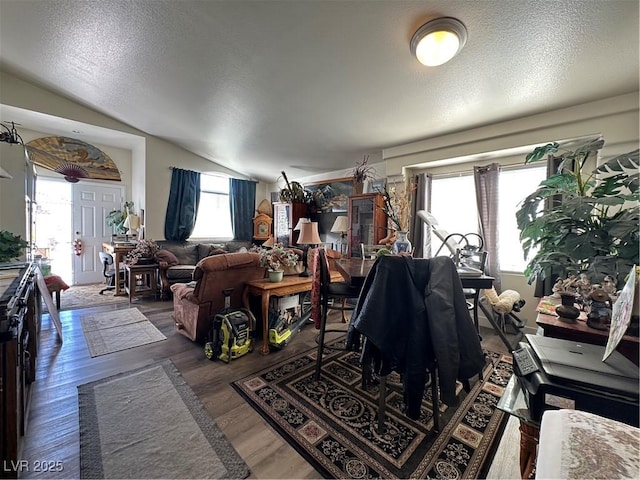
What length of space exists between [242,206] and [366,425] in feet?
18.2

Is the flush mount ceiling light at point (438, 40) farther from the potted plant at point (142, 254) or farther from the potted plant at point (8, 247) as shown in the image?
the potted plant at point (142, 254)

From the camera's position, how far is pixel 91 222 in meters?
5.26

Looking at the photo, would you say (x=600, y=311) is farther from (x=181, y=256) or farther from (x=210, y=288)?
(x=181, y=256)

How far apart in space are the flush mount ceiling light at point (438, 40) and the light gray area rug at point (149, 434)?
2.82 meters

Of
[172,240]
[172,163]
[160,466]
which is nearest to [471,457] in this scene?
[160,466]

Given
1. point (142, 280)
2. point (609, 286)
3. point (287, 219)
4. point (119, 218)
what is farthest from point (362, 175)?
point (119, 218)

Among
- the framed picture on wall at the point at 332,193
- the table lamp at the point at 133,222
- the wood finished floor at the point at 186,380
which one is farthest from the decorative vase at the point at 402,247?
the table lamp at the point at 133,222

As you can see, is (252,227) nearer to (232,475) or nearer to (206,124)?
(206,124)

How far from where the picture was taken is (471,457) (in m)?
1.37

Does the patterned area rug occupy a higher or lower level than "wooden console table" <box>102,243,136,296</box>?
lower

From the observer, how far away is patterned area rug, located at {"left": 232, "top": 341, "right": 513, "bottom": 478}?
132cm

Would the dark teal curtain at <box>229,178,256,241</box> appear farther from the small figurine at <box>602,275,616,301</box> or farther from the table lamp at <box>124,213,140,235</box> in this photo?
the small figurine at <box>602,275,616,301</box>

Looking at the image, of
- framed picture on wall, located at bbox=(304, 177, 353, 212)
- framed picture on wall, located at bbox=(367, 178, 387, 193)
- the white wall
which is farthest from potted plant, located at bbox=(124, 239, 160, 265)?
framed picture on wall, located at bbox=(367, 178, 387, 193)

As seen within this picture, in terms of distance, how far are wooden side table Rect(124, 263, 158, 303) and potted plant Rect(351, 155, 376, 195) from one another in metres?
3.61
